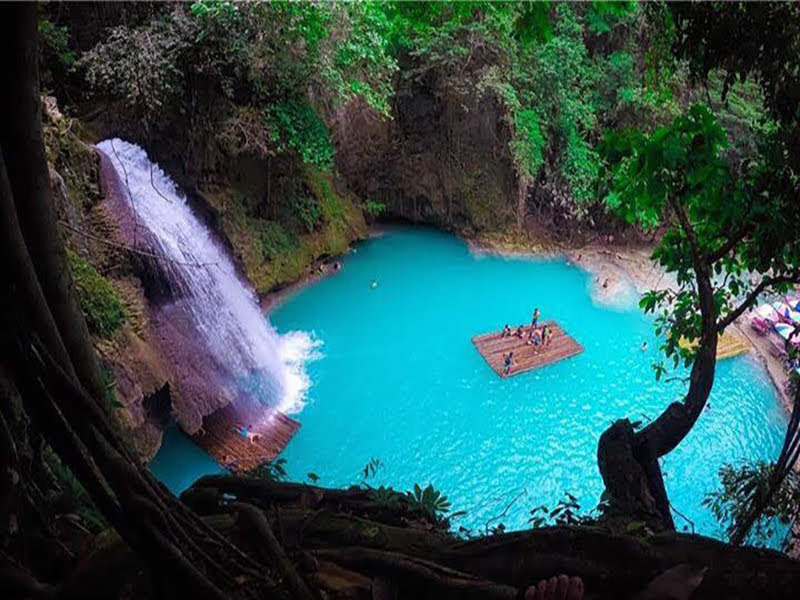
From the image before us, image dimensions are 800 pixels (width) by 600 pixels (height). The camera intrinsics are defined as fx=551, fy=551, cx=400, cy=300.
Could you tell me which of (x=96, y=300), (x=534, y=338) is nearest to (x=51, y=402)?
(x=96, y=300)

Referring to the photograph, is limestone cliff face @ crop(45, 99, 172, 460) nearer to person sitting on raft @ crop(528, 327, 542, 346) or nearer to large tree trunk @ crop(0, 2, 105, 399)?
large tree trunk @ crop(0, 2, 105, 399)

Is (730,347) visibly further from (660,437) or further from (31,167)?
(31,167)

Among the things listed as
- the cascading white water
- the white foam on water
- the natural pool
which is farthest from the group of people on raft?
the cascading white water

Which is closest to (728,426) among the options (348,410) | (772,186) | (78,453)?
(348,410)

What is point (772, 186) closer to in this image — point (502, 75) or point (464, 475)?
point (464, 475)

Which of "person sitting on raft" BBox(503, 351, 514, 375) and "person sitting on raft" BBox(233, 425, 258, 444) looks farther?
"person sitting on raft" BBox(503, 351, 514, 375)
